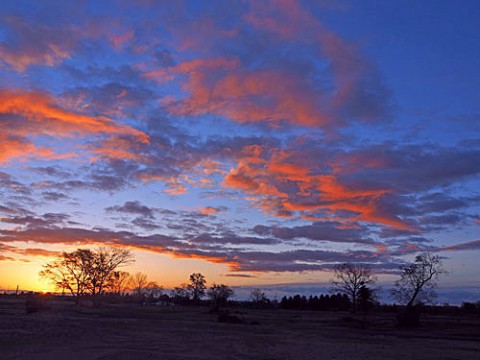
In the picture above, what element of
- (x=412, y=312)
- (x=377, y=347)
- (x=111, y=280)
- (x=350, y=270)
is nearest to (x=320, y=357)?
(x=377, y=347)

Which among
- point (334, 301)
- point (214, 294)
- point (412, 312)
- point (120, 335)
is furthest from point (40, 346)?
point (214, 294)

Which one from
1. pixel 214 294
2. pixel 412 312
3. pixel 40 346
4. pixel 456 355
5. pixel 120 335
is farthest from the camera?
pixel 214 294

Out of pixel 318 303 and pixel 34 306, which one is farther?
pixel 318 303

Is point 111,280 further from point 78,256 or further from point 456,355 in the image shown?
point 456,355

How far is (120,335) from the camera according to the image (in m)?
31.5

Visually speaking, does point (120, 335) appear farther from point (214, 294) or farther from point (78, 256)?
point (214, 294)

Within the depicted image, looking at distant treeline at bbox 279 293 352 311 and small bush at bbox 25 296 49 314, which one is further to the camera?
distant treeline at bbox 279 293 352 311

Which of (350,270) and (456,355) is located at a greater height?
(350,270)

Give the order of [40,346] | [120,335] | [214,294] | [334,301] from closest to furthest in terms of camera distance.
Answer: [40,346]
[120,335]
[334,301]
[214,294]

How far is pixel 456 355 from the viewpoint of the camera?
92.6ft

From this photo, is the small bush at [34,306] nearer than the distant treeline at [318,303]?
Yes

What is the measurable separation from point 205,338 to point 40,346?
1172cm

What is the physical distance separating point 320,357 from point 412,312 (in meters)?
35.9

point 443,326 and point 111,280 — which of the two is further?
point 111,280
